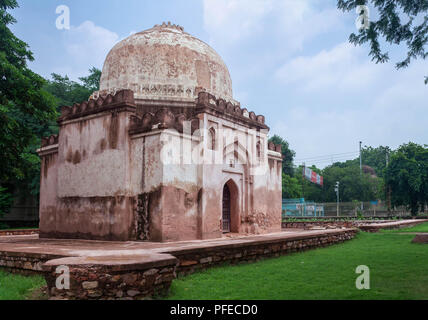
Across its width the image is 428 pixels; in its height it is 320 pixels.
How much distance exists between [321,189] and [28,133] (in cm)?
3801

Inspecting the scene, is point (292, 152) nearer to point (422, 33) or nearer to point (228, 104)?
point (228, 104)

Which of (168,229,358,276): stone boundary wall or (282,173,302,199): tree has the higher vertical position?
(282,173,302,199): tree

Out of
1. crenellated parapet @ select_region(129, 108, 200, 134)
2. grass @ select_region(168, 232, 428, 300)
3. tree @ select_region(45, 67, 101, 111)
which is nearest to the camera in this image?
grass @ select_region(168, 232, 428, 300)

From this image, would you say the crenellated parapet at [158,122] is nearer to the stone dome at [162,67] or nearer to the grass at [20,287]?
the stone dome at [162,67]

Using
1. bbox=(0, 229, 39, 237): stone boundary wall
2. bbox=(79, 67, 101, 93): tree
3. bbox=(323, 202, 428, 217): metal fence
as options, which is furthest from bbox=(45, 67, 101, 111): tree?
bbox=(323, 202, 428, 217): metal fence

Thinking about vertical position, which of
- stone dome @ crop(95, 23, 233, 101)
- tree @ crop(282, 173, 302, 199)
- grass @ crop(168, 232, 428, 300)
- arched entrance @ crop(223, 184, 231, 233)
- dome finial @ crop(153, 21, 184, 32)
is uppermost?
dome finial @ crop(153, 21, 184, 32)

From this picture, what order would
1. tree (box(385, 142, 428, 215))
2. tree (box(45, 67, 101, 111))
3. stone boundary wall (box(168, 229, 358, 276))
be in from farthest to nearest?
tree (box(385, 142, 428, 215)) → tree (box(45, 67, 101, 111)) → stone boundary wall (box(168, 229, 358, 276))

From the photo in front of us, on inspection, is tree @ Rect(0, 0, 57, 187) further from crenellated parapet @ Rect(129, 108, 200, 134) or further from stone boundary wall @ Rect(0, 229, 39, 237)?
stone boundary wall @ Rect(0, 229, 39, 237)

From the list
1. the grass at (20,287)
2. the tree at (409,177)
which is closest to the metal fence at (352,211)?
the tree at (409,177)

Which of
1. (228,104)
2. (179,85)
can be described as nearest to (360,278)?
(228,104)

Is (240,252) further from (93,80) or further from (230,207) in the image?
(93,80)

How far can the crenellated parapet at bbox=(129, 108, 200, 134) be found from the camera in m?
9.54

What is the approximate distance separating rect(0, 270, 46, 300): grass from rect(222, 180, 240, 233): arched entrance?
6.51 m
